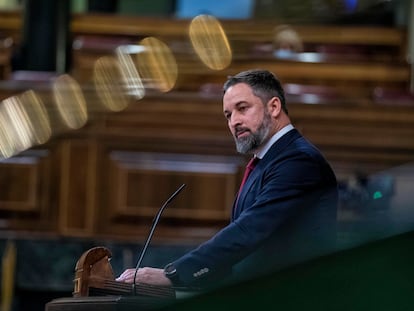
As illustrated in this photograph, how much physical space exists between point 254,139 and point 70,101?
315cm

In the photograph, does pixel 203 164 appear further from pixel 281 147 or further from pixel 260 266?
pixel 260 266

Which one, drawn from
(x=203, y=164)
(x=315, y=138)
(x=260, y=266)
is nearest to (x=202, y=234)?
(x=203, y=164)

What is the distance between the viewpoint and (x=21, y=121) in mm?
5707

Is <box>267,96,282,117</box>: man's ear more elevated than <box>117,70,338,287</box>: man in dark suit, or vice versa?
<box>267,96,282,117</box>: man's ear

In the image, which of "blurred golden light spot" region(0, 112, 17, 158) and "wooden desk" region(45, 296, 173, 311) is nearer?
"wooden desk" region(45, 296, 173, 311)

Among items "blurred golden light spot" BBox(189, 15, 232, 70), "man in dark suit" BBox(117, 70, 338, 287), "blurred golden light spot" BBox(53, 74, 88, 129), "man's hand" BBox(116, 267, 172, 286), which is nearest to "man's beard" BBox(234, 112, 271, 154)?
"man in dark suit" BBox(117, 70, 338, 287)

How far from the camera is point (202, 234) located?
5363mm

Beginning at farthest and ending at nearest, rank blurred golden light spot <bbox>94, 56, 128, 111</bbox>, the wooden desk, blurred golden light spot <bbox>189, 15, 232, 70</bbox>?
blurred golden light spot <bbox>189, 15, 232, 70</bbox>
blurred golden light spot <bbox>94, 56, 128, 111</bbox>
the wooden desk

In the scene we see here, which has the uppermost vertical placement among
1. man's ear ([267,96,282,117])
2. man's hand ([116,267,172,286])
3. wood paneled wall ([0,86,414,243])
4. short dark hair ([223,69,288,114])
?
short dark hair ([223,69,288,114])

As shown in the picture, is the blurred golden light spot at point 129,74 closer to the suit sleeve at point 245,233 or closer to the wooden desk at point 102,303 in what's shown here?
the suit sleeve at point 245,233

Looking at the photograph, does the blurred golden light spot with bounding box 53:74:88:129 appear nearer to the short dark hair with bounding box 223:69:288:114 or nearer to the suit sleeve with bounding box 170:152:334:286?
the short dark hair with bounding box 223:69:288:114

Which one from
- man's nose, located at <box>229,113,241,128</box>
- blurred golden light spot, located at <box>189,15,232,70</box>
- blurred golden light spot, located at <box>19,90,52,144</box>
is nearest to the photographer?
man's nose, located at <box>229,113,241,128</box>

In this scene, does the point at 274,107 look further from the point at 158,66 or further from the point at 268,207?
the point at 158,66

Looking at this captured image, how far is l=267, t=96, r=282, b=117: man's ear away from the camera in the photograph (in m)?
2.75
